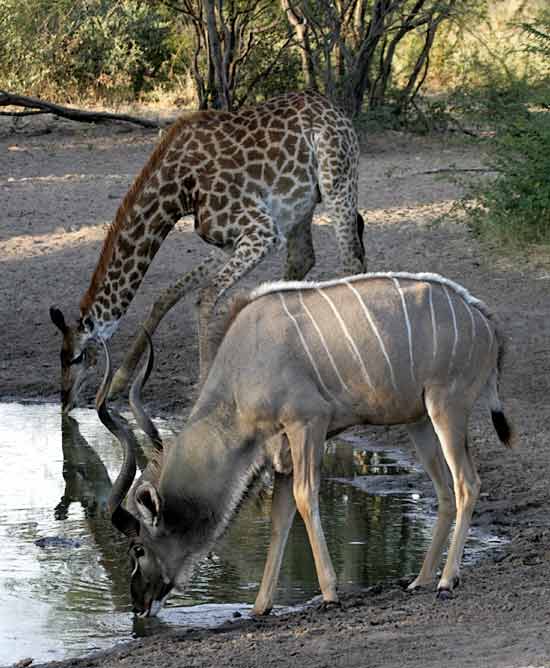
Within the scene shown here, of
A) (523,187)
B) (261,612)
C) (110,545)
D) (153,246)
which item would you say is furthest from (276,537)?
(523,187)

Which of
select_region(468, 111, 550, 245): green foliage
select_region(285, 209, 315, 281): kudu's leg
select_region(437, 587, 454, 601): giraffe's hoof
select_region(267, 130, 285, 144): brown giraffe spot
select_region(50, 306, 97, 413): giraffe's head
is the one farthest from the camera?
select_region(468, 111, 550, 245): green foliage

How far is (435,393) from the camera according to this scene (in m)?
5.30

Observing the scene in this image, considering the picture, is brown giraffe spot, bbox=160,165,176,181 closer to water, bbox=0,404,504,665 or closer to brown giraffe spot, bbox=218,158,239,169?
brown giraffe spot, bbox=218,158,239,169

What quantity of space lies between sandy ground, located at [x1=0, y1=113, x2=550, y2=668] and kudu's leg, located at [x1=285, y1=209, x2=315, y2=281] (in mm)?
911

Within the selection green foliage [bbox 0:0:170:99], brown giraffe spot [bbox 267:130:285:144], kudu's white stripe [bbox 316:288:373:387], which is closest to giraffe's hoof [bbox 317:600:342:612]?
kudu's white stripe [bbox 316:288:373:387]

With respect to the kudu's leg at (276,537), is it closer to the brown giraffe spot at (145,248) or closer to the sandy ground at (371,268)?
the sandy ground at (371,268)

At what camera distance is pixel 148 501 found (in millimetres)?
5203

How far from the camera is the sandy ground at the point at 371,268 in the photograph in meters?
4.51

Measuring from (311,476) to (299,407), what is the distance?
0.26 metres

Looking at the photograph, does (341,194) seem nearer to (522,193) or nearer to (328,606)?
(522,193)

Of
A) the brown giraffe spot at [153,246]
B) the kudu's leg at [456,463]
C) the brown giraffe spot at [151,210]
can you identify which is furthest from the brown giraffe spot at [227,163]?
the kudu's leg at [456,463]

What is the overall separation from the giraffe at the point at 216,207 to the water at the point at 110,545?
856 millimetres

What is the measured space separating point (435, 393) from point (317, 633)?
3.54 feet

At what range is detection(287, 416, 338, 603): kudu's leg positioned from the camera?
17.0 ft
